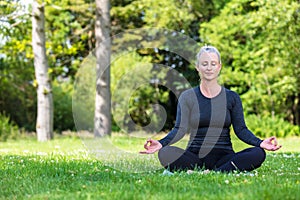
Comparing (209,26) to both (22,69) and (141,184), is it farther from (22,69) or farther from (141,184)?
(141,184)

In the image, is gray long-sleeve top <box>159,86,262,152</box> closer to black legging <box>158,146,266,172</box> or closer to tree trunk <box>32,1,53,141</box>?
black legging <box>158,146,266,172</box>

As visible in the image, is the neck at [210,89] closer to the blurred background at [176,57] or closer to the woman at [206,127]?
the woman at [206,127]

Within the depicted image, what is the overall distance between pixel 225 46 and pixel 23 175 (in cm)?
1670

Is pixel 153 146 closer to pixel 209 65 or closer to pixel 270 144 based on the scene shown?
pixel 209 65

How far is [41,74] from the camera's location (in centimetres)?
1517

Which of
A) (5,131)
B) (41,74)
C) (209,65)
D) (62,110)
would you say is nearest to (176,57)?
(62,110)

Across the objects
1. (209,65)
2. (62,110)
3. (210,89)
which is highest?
(209,65)

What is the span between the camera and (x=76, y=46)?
18031 millimetres

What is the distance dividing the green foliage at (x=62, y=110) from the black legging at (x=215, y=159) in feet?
60.3

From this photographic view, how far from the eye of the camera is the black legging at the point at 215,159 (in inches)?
208

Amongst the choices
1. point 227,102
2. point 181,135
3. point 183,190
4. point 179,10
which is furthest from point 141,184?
point 179,10

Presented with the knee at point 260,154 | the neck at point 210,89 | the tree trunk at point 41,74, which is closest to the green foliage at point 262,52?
the tree trunk at point 41,74

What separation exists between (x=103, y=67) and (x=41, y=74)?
196cm

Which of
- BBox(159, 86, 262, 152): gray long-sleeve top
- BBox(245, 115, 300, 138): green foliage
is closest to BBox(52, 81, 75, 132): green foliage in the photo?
BBox(245, 115, 300, 138): green foliage
